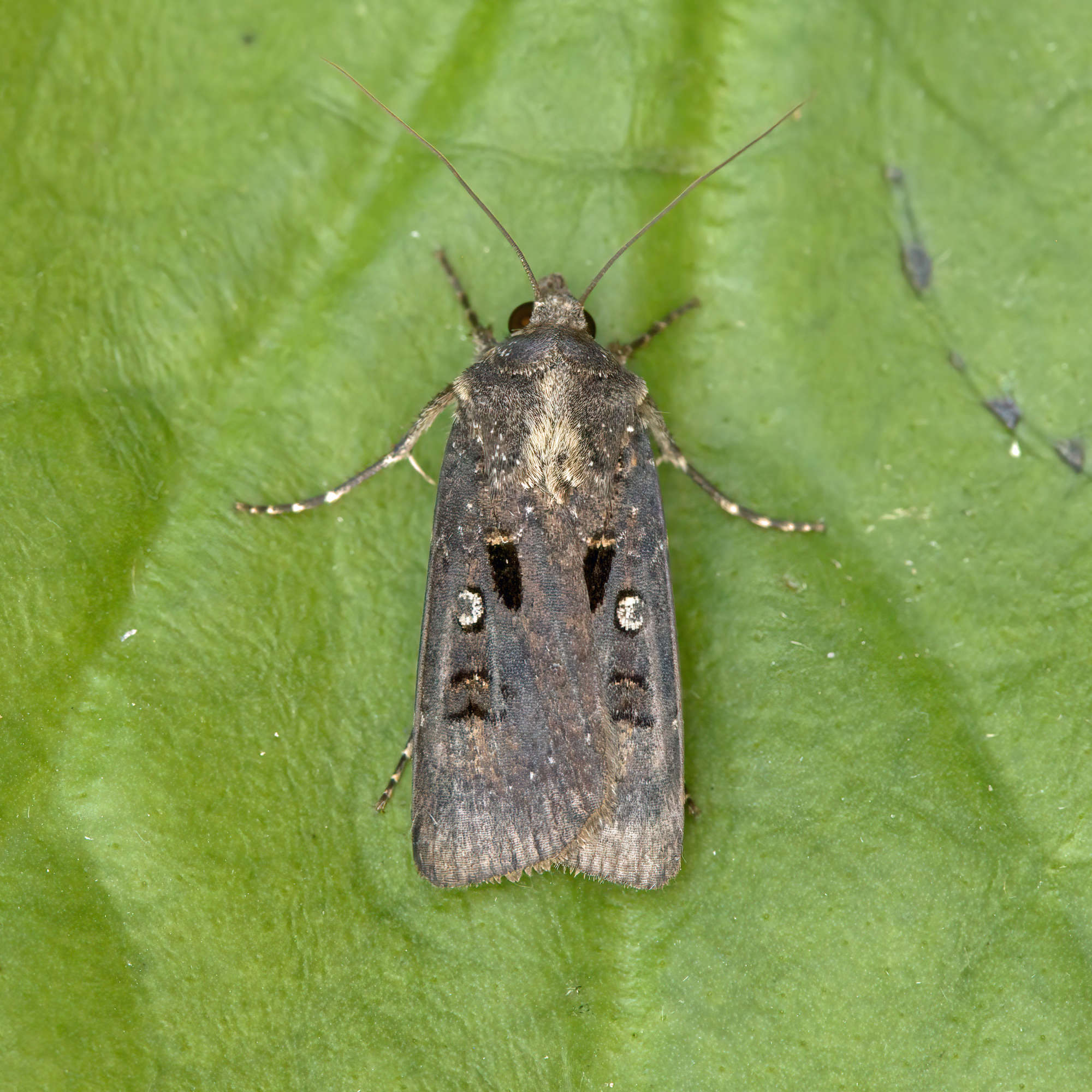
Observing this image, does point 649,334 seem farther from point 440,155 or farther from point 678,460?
point 440,155

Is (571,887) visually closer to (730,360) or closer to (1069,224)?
(730,360)

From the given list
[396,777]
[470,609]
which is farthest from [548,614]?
[396,777]

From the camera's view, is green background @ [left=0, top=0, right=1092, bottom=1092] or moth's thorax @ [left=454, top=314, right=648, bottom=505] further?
moth's thorax @ [left=454, top=314, right=648, bottom=505]

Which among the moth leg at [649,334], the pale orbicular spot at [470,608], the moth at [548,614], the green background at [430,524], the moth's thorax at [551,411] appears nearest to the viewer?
the green background at [430,524]

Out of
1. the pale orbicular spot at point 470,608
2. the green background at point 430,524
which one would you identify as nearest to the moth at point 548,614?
the pale orbicular spot at point 470,608

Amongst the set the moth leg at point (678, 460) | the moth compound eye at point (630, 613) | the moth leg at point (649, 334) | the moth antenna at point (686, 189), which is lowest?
the moth compound eye at point (630, 613)

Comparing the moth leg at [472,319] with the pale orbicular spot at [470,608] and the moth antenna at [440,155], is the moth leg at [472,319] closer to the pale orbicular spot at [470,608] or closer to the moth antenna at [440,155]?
the moth antenna at [440,155]

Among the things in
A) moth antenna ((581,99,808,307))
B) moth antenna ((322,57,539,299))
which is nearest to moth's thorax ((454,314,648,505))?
moth antenna ((581,99,808,307))

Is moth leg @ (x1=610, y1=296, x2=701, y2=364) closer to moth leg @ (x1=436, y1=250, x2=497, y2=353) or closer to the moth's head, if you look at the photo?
the moth's head
